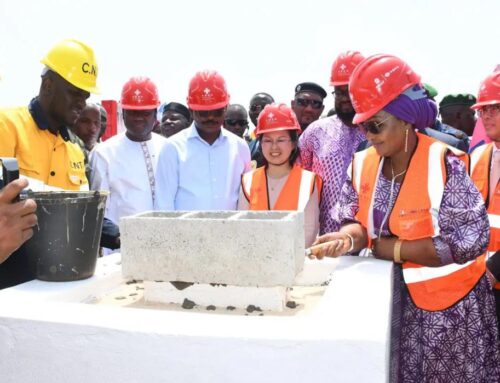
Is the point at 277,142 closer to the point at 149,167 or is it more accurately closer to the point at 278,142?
the point at 278,142

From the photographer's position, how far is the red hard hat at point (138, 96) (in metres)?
4.33

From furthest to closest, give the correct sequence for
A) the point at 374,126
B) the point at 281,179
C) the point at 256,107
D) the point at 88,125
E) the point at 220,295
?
the point at 256,107
the point at 88,125
the point at 281,179
the point at 374,126
the point at 220,295

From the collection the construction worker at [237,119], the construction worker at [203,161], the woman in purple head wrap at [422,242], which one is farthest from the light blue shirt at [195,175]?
the construction worker at [237,119]

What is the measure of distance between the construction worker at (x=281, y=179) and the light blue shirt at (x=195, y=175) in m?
0.15

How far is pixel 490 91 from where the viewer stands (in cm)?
313

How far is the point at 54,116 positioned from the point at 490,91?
268 cm

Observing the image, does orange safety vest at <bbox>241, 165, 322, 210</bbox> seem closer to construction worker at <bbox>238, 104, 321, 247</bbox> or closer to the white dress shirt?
construction worker at <bbox>238, 104, 321, 247</bbox>

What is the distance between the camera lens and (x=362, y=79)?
235 centimetres

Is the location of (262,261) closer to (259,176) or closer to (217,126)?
(259,176)

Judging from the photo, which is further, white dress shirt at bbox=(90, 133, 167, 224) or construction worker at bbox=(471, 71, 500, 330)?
white dress shirt at bbox=(90, 133, 167, 224)

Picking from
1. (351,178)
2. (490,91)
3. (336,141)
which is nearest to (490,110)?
(490,91)

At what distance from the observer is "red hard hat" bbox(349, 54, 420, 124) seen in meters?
2.30

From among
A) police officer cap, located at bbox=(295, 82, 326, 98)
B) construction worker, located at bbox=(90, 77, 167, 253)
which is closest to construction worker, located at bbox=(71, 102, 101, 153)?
construction worker, located at bbox=(90, 77, 167, 253)

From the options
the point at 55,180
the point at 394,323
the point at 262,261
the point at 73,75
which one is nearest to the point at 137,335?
the point at 262,261
